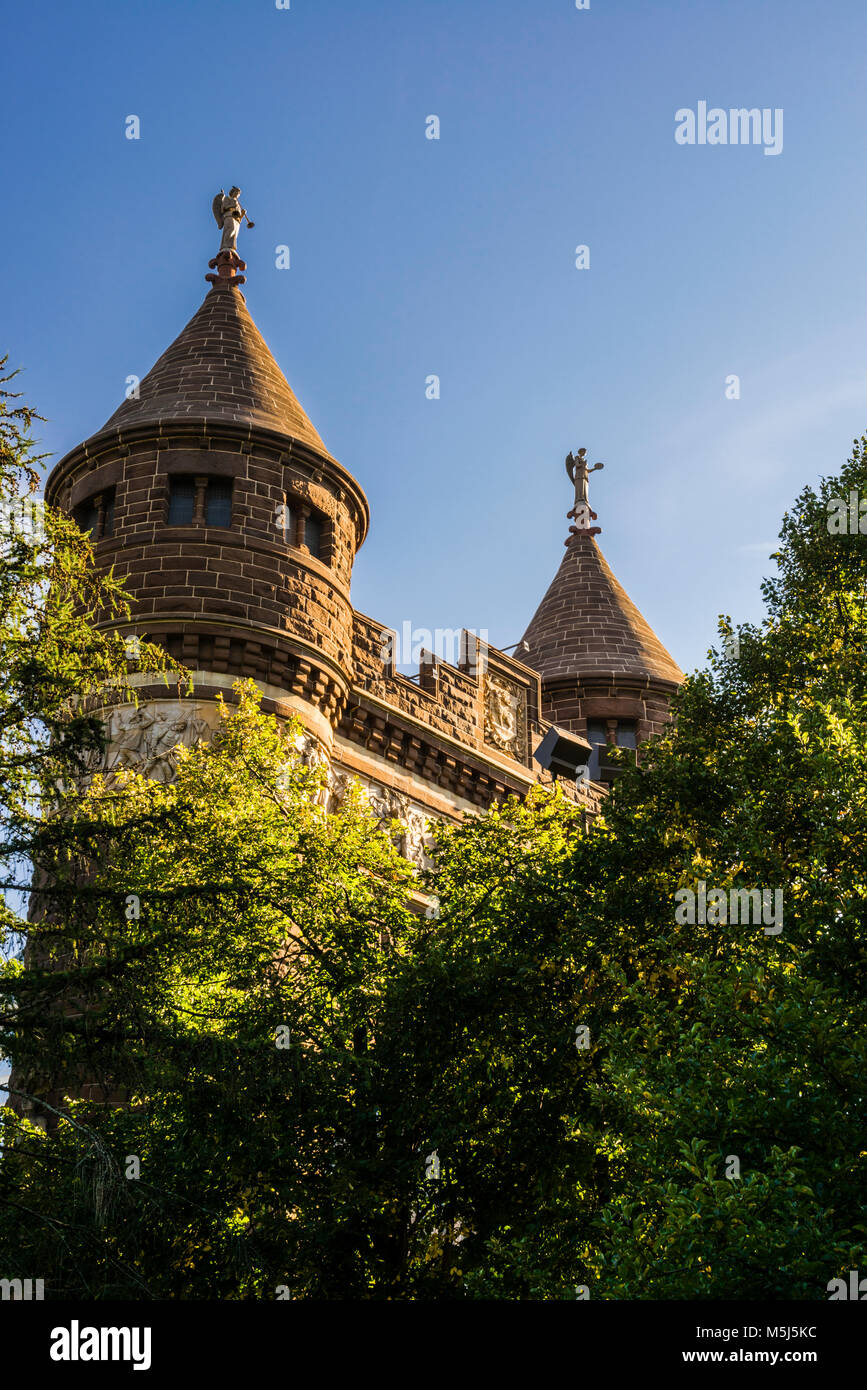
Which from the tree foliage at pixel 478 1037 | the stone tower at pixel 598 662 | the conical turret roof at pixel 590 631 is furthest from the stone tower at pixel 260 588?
the conical turret roof at pixel 590 631

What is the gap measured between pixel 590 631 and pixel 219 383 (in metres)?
12.4

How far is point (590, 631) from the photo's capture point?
29.9 m

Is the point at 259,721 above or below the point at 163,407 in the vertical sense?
below

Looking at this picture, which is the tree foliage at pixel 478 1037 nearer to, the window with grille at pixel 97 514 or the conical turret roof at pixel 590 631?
the window with grille at pixel 97 514

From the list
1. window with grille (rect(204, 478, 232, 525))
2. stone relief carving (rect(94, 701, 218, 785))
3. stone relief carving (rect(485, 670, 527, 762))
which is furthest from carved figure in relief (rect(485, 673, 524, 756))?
stone relief carving (rect(94, 701, 218, 785))

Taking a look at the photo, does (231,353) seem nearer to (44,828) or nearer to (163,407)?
(163,407)

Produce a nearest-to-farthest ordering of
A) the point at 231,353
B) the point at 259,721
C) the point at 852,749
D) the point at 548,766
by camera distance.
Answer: the point at 852,749, the point at 259,721, the point at 231,353, the point at 548,766

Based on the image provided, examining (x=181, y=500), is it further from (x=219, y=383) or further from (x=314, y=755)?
(x=314, y=755)

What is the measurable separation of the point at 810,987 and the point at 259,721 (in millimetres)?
7980

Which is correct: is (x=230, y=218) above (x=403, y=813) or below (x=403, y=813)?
above

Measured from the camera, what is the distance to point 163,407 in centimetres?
1881

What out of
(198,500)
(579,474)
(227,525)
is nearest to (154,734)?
(227,525)
